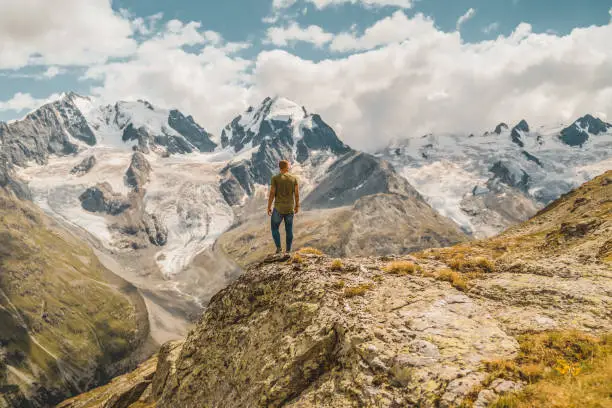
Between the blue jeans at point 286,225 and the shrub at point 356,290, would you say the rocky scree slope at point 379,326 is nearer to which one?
the shrub at point 356,290

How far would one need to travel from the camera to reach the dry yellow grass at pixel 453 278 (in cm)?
1775

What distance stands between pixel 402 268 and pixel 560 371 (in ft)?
29.1

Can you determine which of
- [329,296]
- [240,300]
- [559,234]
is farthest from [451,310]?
[559,234]

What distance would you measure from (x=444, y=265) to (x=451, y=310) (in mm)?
5523

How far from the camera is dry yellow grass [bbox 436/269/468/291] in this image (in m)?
17.8

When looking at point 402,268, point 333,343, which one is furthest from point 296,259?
point 333,343

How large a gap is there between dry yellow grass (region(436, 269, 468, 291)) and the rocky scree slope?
4cm

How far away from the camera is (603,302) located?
48.8 feet

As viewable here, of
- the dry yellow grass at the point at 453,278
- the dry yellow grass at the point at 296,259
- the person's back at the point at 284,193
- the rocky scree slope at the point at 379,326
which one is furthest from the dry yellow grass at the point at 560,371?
the person's back at the point at 284,193

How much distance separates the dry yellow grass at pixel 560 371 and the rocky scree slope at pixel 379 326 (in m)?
0.37

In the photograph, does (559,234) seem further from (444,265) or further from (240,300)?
(240,300)

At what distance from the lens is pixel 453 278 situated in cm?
1823

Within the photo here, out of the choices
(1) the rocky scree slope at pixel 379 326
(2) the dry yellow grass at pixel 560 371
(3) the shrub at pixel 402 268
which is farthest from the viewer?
(3) the shrub at pixel 402 268

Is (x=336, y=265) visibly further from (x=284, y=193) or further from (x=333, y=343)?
(x=284, y=193)
